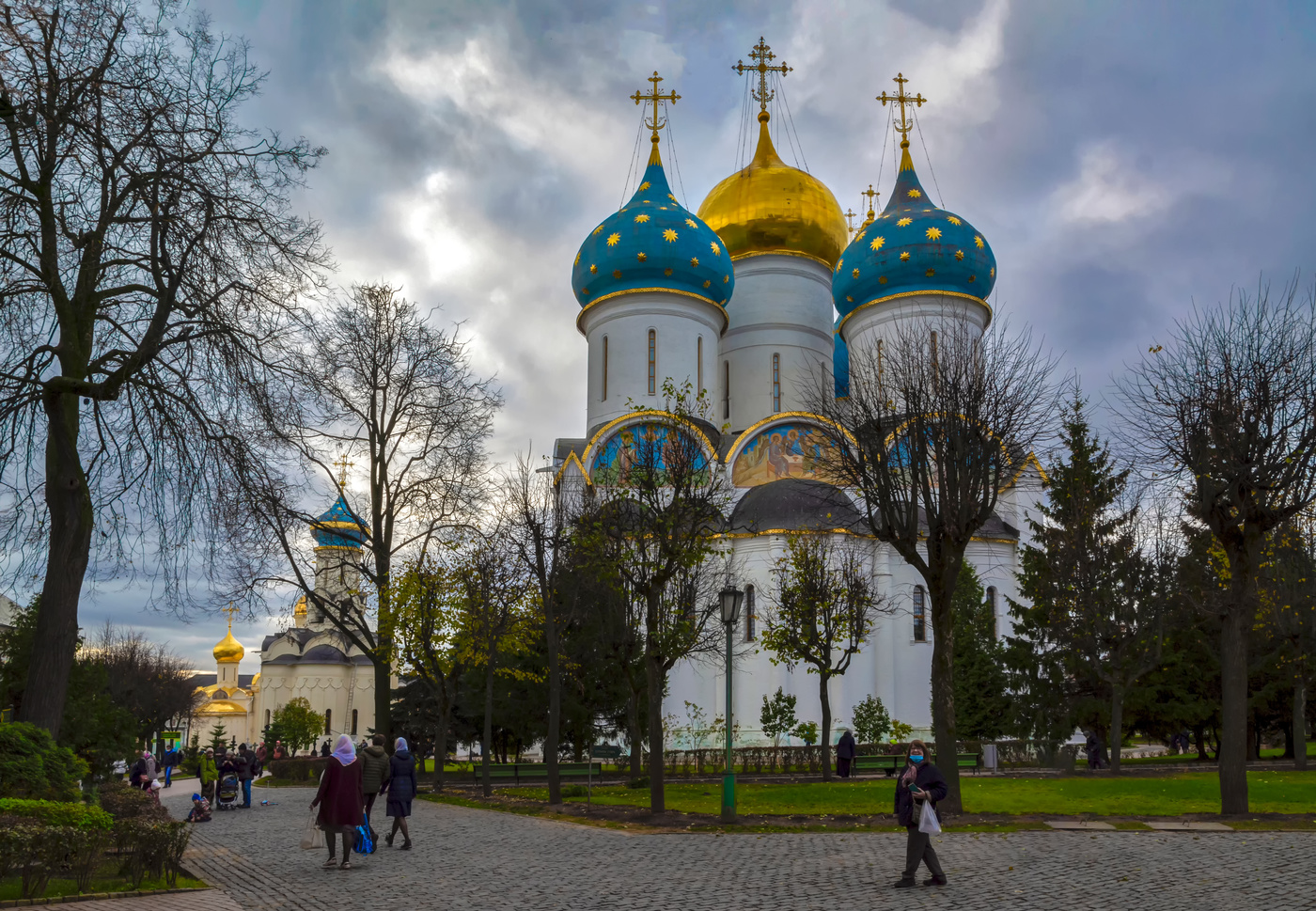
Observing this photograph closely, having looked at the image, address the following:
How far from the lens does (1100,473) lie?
30.1 meters

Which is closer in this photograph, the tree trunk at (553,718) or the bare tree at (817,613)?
the tree trunk at (553,718)

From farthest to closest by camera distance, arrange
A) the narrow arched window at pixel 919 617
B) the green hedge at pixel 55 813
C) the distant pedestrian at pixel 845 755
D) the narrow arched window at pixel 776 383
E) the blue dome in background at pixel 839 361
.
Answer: the blue dome in background at pixel 839 361
the narrow arched window at pixel 776 383
the narrow arched window at pixel 919 617
the distant pedestrian at pixel 845 755
the green hedge at pixel 55 813

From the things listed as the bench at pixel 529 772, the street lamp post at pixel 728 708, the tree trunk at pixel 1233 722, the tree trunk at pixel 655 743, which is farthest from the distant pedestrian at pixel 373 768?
the bench at pixel 529 772

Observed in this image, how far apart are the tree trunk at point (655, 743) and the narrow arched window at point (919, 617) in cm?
2044

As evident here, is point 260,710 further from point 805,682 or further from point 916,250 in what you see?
point 916,250

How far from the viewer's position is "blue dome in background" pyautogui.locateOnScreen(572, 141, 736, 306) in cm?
3862

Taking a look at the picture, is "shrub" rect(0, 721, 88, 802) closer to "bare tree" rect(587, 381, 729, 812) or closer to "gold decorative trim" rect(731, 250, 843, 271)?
"bare tree" rect(587, 381, 729, 812)

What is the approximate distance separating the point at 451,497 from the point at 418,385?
274 centimetres

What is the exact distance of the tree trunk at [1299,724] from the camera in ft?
83.6

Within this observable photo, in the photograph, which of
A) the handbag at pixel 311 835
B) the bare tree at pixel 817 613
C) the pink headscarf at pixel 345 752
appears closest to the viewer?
the pink headscarf at pixel 345 752

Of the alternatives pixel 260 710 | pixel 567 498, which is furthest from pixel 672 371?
pixel 260 710

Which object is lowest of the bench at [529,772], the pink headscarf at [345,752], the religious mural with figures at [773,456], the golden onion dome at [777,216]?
the bench at [529,772]

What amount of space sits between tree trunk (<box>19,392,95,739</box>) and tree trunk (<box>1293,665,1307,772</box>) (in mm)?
25163

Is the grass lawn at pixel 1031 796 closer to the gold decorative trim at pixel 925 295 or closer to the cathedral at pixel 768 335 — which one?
the cathedral at pixel 768 335
